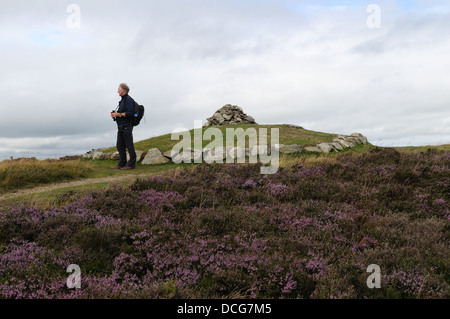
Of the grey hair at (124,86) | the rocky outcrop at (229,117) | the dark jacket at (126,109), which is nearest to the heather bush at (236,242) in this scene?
the dark jacket at (126,109)

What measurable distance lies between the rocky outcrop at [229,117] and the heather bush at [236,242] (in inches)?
1035

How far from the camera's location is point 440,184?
10148mm

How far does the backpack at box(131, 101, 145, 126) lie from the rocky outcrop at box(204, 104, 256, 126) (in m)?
20.2

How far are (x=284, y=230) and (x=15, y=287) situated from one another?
494cm

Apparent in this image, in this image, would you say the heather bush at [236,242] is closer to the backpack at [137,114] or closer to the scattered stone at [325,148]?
the backpack at [137,114]

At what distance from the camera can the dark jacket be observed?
15625 mm

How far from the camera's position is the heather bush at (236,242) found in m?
4.50

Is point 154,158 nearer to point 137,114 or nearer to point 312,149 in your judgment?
point 137,114

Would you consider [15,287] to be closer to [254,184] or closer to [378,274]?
[378,274]

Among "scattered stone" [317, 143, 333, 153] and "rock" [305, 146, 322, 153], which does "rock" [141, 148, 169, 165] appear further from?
"scattered stone" [317, 143, 333, 153]

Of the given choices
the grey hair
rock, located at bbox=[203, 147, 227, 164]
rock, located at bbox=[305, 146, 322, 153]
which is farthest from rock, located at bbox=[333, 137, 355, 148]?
the grey hair

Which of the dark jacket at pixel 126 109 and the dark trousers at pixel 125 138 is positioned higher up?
the dark jacket at pixel 126 109

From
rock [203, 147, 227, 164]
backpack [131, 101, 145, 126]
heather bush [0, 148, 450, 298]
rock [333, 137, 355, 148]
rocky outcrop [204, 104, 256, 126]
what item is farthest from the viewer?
rocky outcrop [204, 104, 256, 126]
